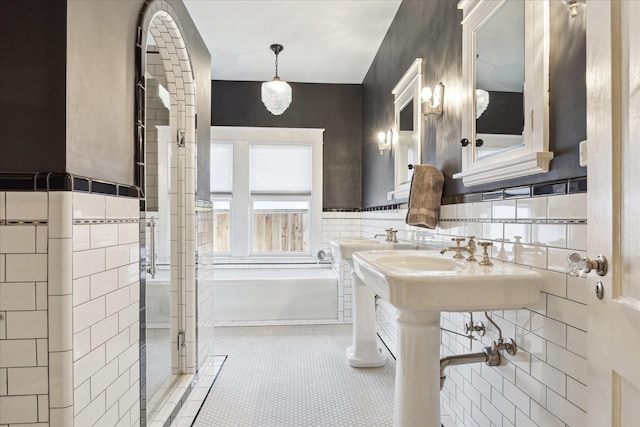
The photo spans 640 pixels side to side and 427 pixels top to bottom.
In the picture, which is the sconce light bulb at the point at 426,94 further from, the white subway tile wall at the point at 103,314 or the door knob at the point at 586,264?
the white subway tile wall at the point at 103,314

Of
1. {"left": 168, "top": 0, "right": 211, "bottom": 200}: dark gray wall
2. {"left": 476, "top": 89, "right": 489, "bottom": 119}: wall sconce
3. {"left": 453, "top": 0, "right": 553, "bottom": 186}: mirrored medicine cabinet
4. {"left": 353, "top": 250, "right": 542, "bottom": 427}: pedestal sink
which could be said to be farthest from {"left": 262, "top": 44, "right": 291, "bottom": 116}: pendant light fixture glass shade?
{"left": 353, "top": 250, "right": 542, "bottom": 427}: pedestal sink

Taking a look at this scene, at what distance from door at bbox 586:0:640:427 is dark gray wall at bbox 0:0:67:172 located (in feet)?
5.05

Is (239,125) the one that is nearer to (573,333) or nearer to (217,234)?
(217,234)

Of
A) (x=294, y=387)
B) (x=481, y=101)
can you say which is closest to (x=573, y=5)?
(x=481, y=101)

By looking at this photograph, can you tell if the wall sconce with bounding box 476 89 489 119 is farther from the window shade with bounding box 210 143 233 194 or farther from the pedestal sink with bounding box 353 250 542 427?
the window shade with bounding box 210 143 233 194

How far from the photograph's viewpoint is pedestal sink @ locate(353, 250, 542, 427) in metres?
1.15

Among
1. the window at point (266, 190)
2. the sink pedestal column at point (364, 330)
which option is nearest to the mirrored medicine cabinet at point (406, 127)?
the sink pedestal column at point (364, 330)

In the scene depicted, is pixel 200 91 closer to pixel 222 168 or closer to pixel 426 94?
pixel 426 94

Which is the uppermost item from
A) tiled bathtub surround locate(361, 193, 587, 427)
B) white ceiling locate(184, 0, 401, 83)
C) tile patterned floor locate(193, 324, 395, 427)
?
white ceiling locate(184, 0, 401, 83)

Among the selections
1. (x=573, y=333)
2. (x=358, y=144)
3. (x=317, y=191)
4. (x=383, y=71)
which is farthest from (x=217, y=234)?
(x=573, y=333)

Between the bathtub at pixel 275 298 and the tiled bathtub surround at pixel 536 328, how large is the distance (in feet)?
7.00

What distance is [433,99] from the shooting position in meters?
2.23

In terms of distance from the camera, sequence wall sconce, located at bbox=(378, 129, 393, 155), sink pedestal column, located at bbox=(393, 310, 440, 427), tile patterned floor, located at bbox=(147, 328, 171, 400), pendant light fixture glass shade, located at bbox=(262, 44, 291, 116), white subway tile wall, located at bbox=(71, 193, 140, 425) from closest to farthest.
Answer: white subway tile wall, located at bbox=(71, 193, 140, 425) → sink pedestal column, located at bbox=(393, 310, 440, 427) → tile patterned floor, located at bbox=(147, 328, 171, 400) → wall sconce, located at bbox=(378, 129, 393, 155) → pendant light fixture glass shade, located at bbox=(262, 44, 291, 116)

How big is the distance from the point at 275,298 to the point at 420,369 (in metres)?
2.68
